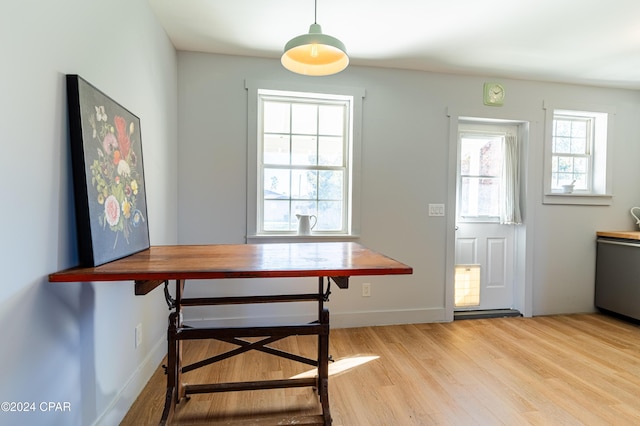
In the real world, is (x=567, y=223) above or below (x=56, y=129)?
below

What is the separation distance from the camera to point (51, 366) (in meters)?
1.11

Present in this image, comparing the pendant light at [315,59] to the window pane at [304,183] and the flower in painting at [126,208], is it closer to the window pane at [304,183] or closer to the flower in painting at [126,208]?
the flower in painting at [126,208]

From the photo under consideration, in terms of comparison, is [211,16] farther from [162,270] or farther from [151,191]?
[162,270]

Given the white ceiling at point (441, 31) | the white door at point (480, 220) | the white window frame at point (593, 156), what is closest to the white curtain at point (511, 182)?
the white door at point (480, 220)

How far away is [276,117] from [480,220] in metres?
2.33

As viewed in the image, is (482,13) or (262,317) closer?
(482,13)

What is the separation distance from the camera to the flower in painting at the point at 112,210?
1303mm

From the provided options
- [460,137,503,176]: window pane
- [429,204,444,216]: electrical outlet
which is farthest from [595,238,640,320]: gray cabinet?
[429,204,444,216]: electrical outlet

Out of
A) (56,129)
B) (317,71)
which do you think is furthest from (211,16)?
(56,129)

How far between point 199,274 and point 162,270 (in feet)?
0.49

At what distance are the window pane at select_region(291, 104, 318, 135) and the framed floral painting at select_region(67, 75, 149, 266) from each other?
57.6 inches

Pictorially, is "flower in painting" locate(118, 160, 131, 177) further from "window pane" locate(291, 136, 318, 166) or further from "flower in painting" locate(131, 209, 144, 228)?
"window pane" locate(291, 136, 318, 166)

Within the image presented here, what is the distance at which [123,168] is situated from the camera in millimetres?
1483

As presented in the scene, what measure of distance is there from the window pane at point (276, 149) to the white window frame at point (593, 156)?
2.66 m
